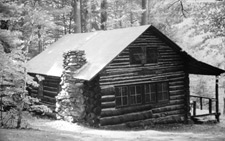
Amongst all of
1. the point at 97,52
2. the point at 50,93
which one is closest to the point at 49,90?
the point at 50,93

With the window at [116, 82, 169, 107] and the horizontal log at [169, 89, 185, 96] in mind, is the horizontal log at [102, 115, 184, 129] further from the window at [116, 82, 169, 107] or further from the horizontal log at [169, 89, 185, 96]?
the horizontal log at [169, 89, 185, 96]

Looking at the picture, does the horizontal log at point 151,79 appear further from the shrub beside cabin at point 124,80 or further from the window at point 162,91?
the window at point 162,91

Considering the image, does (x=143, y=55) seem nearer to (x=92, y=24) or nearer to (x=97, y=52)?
(x=97, y=52)

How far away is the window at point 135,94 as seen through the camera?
17.8 meters

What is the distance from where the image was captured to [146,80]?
18.5m

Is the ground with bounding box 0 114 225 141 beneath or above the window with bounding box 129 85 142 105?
beneath

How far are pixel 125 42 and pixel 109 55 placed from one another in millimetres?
1323

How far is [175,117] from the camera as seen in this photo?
65.7 ft

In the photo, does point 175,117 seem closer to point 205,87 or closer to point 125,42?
point 125,42

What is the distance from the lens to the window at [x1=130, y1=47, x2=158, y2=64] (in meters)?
18.0

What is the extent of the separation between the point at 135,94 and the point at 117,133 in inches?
152

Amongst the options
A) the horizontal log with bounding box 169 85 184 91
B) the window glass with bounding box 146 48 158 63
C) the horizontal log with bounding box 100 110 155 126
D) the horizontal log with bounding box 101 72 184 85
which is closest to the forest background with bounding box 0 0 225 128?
the horizontal log with bounding box 101 72 184 85

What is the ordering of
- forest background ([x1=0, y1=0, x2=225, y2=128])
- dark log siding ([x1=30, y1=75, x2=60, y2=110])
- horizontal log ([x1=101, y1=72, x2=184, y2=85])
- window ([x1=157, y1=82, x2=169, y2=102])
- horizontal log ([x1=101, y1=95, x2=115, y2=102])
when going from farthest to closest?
1. dark log siding ([x1=30, y1=75, x2=60, y2=110])
2. window ([x1=157, y1=82, x2=169, y2=102])
3. horizontal log ([x1=101, y1=72, x2=184, y2=85])
4. horizontal log ([x1=101, y1=95, x2=115, y2=102])
5. forest background ([x1=0, y1=0, x2=225, y2=128])

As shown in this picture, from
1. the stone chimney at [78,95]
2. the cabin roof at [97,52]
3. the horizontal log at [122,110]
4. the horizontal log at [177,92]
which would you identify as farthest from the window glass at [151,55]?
the stone chimney at [78,95]
